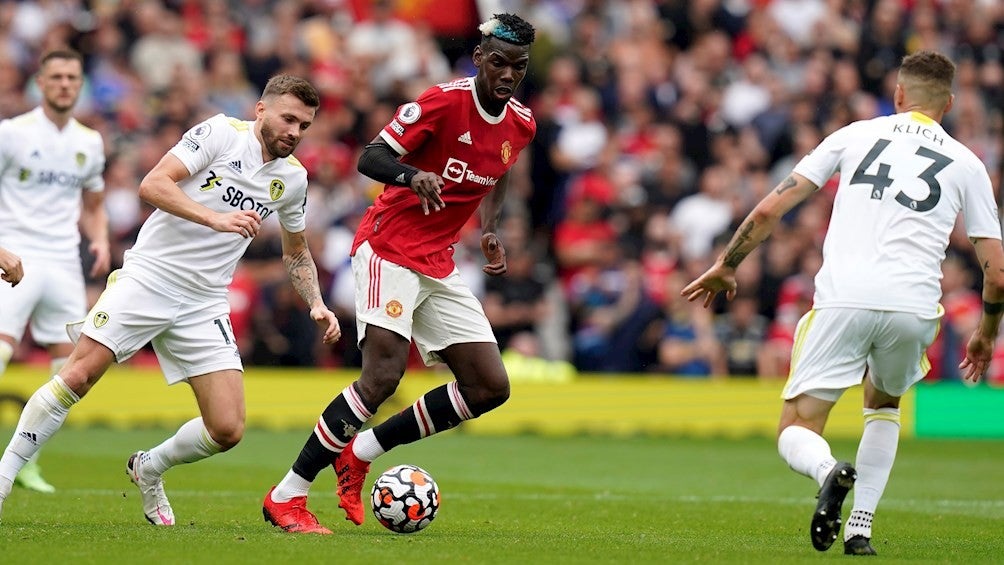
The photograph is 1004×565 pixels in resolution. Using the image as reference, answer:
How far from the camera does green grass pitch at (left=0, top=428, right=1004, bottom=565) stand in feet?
26.2

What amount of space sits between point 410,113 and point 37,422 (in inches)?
109

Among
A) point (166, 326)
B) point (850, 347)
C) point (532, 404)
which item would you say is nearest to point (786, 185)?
point (850, 347)

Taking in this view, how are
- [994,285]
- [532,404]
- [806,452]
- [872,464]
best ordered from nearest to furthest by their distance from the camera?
[806,452]
[994,285]
[872,464]
[532,404]

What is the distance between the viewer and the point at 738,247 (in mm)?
8281

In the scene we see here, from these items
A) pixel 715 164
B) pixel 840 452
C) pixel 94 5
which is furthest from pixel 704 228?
pixel 94 5

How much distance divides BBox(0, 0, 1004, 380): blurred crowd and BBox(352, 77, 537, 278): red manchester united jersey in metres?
9.93

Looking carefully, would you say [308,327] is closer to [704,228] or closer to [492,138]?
[704,228]

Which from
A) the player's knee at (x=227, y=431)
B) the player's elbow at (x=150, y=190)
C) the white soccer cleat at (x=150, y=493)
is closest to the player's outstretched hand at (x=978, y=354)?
the player's knee at (x=227, y=431)

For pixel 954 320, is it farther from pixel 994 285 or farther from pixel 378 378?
pixel 378 378

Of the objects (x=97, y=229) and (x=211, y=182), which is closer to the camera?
(x=211, y=182)

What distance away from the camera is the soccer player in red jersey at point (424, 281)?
8891 mm

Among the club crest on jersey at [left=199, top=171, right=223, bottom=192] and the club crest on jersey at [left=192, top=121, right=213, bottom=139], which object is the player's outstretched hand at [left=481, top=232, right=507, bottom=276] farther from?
the club crest on jersey at [left=192, top=121, right=213, bottom=139]

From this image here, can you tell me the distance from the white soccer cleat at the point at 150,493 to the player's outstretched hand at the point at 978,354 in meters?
4.72

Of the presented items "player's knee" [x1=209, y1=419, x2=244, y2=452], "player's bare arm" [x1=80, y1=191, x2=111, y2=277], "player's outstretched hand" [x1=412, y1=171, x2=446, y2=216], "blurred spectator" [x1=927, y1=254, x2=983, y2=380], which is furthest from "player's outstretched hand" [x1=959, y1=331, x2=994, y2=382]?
"blurred spectator" [x1=927, y1=254, x2=983, y2=380]
